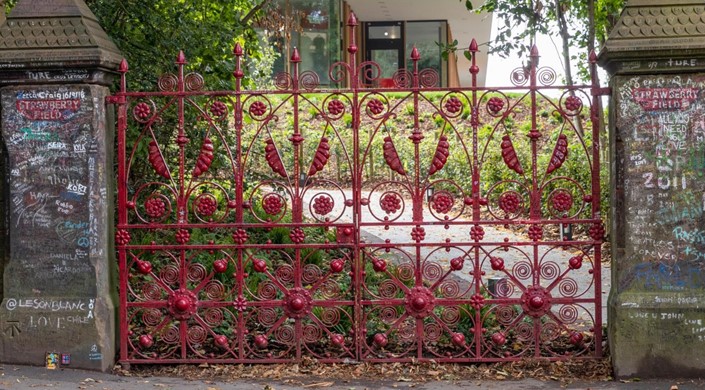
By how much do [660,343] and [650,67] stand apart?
209cm

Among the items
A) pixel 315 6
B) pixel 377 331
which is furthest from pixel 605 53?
pixel 315 6

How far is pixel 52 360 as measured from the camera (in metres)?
7.34

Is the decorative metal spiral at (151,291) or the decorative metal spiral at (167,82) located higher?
the decorative metal spiral at (167,82)

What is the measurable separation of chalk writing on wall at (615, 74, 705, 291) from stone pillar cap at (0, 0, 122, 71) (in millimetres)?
4103

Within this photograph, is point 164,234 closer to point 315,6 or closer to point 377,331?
point 377,331

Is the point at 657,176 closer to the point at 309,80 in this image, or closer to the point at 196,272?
the point at 309,80

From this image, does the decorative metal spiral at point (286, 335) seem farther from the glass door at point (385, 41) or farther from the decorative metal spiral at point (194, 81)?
the glass door at point (385, 41)

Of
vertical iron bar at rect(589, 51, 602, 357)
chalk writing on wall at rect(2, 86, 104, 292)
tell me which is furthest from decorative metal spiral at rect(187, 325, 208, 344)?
vertical iron bar at rect(589, 51, 602, 357)

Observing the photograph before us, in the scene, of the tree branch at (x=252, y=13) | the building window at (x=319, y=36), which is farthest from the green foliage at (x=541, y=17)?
the building window at (x=319, y=36)

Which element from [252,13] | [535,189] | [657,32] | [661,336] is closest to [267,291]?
[535,189]

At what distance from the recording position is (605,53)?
23.2 feet

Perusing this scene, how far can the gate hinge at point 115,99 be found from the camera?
7.47 m

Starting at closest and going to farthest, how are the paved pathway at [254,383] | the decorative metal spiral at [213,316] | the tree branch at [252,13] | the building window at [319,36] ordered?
1. the paved pathway at [254,383]
2. the decorative metal spiral at [213,316]
3. the tree branch at [252,13]
4. the building window at [319,36]

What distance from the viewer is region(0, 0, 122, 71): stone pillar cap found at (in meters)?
7.29
